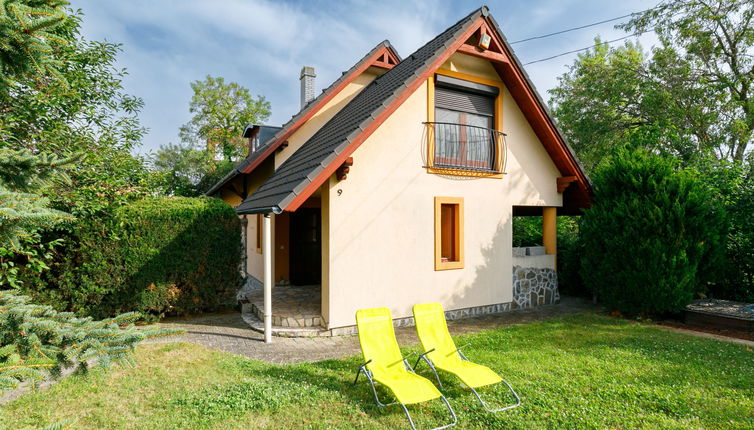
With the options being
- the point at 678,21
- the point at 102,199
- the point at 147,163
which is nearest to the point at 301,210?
the point at 147,163

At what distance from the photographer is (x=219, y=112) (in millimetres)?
34594

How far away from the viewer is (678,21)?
1692 cm

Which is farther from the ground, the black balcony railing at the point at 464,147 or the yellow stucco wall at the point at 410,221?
the black balcony railing at the point at 464,147

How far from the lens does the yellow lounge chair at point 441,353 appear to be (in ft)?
15.7

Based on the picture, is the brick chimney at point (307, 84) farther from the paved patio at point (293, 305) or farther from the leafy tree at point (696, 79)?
the leafy tree at point (696, 79)

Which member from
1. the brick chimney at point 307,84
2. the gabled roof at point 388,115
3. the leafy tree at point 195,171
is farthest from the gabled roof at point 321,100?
the leafy tree at point 195,171

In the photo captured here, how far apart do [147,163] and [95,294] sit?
3.01m

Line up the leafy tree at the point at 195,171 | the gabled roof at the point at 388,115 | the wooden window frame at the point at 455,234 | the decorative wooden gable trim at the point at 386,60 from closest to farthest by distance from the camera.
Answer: the gabled roof at the point at 388,115 → the wooden window frame at the point at 455,234 → the decorative wooden gable trim at the point at 386,60 → the leafy tree at the point at 195,171

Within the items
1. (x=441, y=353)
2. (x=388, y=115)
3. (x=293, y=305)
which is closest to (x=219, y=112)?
(x=293, y=305)

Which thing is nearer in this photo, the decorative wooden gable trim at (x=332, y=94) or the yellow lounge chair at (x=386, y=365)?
the yellow lounge chair at (x=386, y=365)

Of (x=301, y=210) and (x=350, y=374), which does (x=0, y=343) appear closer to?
(x=350, y=374)

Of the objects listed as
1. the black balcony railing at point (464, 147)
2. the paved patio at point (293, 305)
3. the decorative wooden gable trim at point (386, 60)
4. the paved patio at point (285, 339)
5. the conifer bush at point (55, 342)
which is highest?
the decorative wooden gable trim at point (386, 60)

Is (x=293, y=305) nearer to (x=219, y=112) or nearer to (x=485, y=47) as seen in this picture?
(x=485, y=47)

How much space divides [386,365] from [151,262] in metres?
6.17
